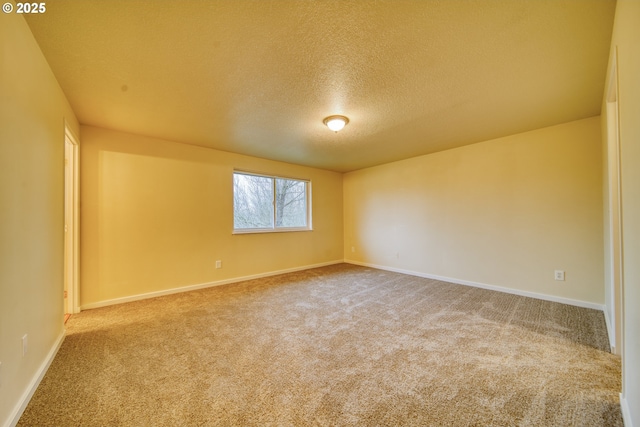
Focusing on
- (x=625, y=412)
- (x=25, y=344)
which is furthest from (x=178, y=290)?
(x=625, y=412)

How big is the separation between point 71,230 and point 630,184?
468cm

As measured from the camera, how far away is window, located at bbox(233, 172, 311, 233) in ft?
14.8

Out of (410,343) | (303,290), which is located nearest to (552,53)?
(410,343)

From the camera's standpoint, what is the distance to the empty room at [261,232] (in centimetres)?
142

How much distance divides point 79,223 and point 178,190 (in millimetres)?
1167

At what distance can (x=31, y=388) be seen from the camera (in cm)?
157

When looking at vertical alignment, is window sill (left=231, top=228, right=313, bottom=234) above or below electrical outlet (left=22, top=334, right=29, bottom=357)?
above

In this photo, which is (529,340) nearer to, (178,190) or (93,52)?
(93,52)

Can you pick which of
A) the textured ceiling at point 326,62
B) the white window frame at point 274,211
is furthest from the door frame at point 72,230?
the white window frame at point 274,211

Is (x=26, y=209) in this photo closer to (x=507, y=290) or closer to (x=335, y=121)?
(x=335, y=121)

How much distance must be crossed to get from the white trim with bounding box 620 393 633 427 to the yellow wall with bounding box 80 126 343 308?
4.26 meters

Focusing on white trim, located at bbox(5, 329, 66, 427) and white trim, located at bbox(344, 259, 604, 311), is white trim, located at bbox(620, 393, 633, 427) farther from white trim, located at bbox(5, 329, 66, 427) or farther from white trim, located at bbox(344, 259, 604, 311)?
white trim, located at bbox(5, 329, 66, 427)

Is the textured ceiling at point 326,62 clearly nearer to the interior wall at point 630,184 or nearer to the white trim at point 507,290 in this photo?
the interior wall at point 630,184

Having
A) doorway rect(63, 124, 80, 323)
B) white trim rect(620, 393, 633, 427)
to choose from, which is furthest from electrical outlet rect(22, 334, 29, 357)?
→ white trim rect(620, 393, 633, 427)
